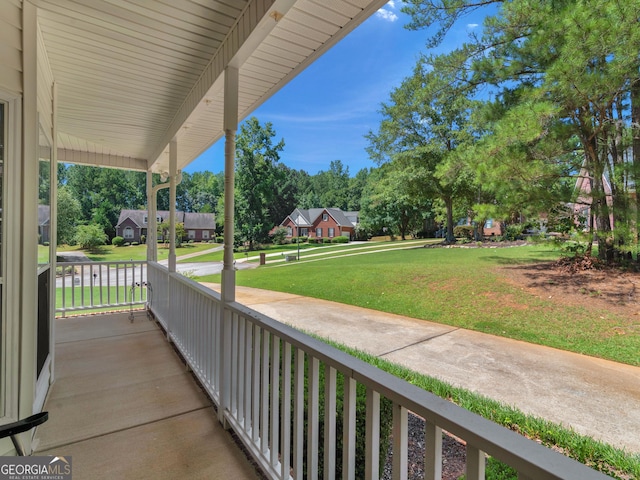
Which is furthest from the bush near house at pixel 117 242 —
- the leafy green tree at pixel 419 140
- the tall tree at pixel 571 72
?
the tall tree at pixel 571 72

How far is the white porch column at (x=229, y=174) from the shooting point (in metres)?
2.27

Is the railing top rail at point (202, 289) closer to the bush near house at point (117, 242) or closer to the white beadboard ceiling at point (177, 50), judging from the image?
the white beadboard ceiling at point (177, 50)

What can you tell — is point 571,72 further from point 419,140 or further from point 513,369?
point 419,140

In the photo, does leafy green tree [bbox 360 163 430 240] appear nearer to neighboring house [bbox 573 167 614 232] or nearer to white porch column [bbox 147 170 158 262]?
neighboring house [bbox 573 167 614 232]

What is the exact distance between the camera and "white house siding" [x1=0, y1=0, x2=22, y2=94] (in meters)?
1.64

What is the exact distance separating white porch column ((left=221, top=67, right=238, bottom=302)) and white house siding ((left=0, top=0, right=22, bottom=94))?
1096 mm

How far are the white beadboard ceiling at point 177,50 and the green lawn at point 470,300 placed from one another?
17.3ft

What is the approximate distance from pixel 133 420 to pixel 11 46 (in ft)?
7.78

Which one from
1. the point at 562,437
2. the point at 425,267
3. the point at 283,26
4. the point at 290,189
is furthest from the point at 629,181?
the point at 290,189

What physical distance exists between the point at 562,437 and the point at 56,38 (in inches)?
178

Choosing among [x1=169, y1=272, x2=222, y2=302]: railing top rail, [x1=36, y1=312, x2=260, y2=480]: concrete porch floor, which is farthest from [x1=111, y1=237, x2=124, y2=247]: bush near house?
[x1=169, y1=272, x2=222, y2=302]: railing top rail

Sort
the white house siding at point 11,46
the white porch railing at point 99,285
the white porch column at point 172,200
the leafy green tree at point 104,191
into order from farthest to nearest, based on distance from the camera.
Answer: the leafy green tree at point 104,191 → the white porch railing at point 99,285 → the white porch column at point 172,200 → the white house siding at point 11,46

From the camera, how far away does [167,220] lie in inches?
848

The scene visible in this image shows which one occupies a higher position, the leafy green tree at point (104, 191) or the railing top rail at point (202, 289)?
the leafy green tree at point (104, 191)
